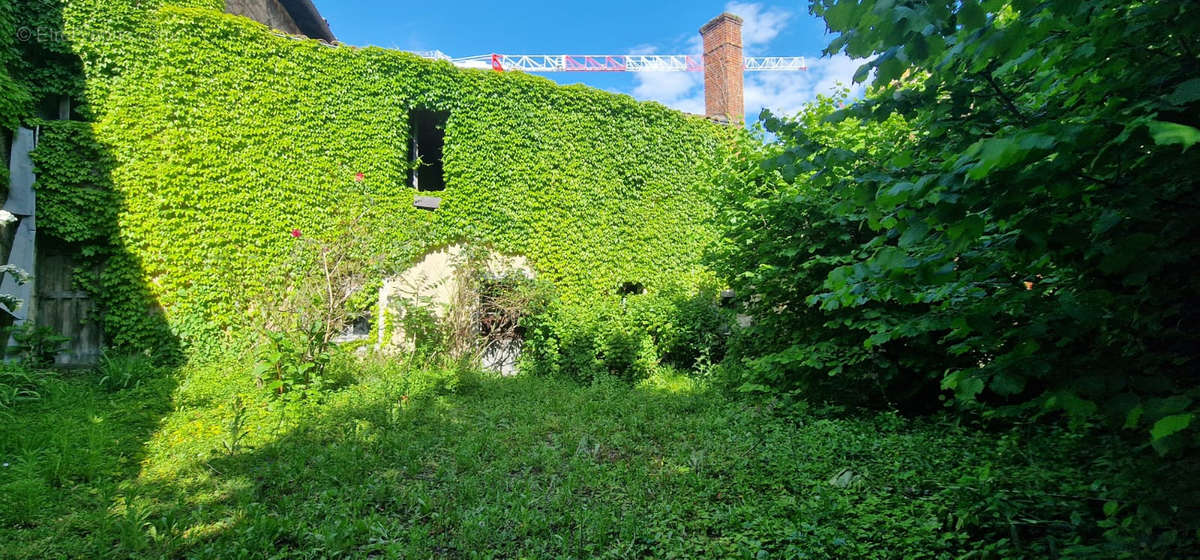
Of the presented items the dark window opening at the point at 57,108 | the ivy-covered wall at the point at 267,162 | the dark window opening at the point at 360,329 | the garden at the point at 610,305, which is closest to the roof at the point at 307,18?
the ivy-covered wall at the point at 267,162

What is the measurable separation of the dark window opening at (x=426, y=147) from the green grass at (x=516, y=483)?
547cm

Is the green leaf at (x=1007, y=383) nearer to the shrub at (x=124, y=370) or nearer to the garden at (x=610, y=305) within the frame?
the garden at (x=610, y=305)

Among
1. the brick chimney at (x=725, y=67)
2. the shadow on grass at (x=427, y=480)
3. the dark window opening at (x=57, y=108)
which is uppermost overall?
the brick chimney at (x=725, y=67)

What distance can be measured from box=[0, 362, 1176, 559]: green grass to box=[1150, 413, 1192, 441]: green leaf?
121cm

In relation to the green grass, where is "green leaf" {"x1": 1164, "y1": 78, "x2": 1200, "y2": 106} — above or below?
above

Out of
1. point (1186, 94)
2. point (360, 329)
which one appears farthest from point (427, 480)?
point (360, 329)

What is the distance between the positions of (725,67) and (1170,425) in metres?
14.5

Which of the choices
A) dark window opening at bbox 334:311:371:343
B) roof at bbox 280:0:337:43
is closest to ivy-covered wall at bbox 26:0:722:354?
dark window opening at bbox 334:311:371:343

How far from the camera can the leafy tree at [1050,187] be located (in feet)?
6.23

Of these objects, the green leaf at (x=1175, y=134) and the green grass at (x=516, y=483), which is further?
the green grass at (x=516, y=483)

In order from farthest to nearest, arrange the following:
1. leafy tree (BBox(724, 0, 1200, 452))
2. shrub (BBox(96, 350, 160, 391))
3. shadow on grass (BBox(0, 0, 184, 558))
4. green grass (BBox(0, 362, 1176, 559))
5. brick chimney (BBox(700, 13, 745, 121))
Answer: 1. brick chimney (BBox(700, 13, 745, 121))
2. shrub (BBox(96, 350, 160, 391))
3. shadow on grass (BBox(0, 0, 184, 558))
4. green grass (BBox(0, 362, 1176, 559))
5. leafy tree (BBox(724, 0, 1200, 452))

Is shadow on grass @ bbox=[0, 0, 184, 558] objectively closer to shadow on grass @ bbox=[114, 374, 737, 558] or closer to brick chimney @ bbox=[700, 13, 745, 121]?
shadow on grass @ bbox=[114, 374, 737, 558]

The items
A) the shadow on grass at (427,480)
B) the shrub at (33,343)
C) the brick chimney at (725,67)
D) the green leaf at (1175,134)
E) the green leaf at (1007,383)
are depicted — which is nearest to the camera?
the green leaf at (1175,134)

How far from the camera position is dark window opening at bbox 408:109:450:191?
10.2 meters
